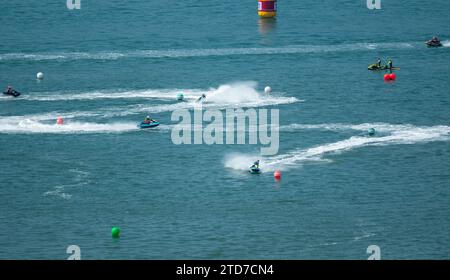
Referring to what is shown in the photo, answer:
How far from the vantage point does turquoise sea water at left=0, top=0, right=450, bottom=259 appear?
9762cm

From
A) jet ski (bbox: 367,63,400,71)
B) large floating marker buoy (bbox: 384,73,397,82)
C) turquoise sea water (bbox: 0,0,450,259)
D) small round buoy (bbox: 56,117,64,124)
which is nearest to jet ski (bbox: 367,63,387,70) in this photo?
jet ski (bbox: 367,63,400,71)

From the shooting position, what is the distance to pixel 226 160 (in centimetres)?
12250

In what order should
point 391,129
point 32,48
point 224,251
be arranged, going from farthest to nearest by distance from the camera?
point 32,48 < point 391,129 < point 224,251

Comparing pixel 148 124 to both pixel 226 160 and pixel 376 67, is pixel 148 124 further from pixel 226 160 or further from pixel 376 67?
pixel 376 67

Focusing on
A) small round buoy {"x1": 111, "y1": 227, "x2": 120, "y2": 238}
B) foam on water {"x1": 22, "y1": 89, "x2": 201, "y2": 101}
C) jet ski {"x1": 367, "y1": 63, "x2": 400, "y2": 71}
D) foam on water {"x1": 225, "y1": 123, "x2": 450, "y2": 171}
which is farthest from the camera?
jet ski {"x1": 367, "y1": 63, "x2": 400, "y2": 71}

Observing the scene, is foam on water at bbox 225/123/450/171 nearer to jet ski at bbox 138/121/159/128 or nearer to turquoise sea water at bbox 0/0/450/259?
turquoise sea water at bbox 0/0/450/259

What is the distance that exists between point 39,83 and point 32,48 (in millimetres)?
30076

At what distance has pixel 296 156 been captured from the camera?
122 meters

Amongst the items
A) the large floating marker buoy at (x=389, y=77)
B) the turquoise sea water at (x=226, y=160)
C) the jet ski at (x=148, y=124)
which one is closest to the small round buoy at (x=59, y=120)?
the turquoise sea water at (x=226, y=160)

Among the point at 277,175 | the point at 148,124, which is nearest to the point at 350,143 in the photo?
the point at 277,175

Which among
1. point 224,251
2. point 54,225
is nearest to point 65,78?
point 54,225

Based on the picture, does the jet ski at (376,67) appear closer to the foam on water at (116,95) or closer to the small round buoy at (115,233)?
the foam on water at (116,95)

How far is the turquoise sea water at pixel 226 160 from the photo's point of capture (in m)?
97.6
